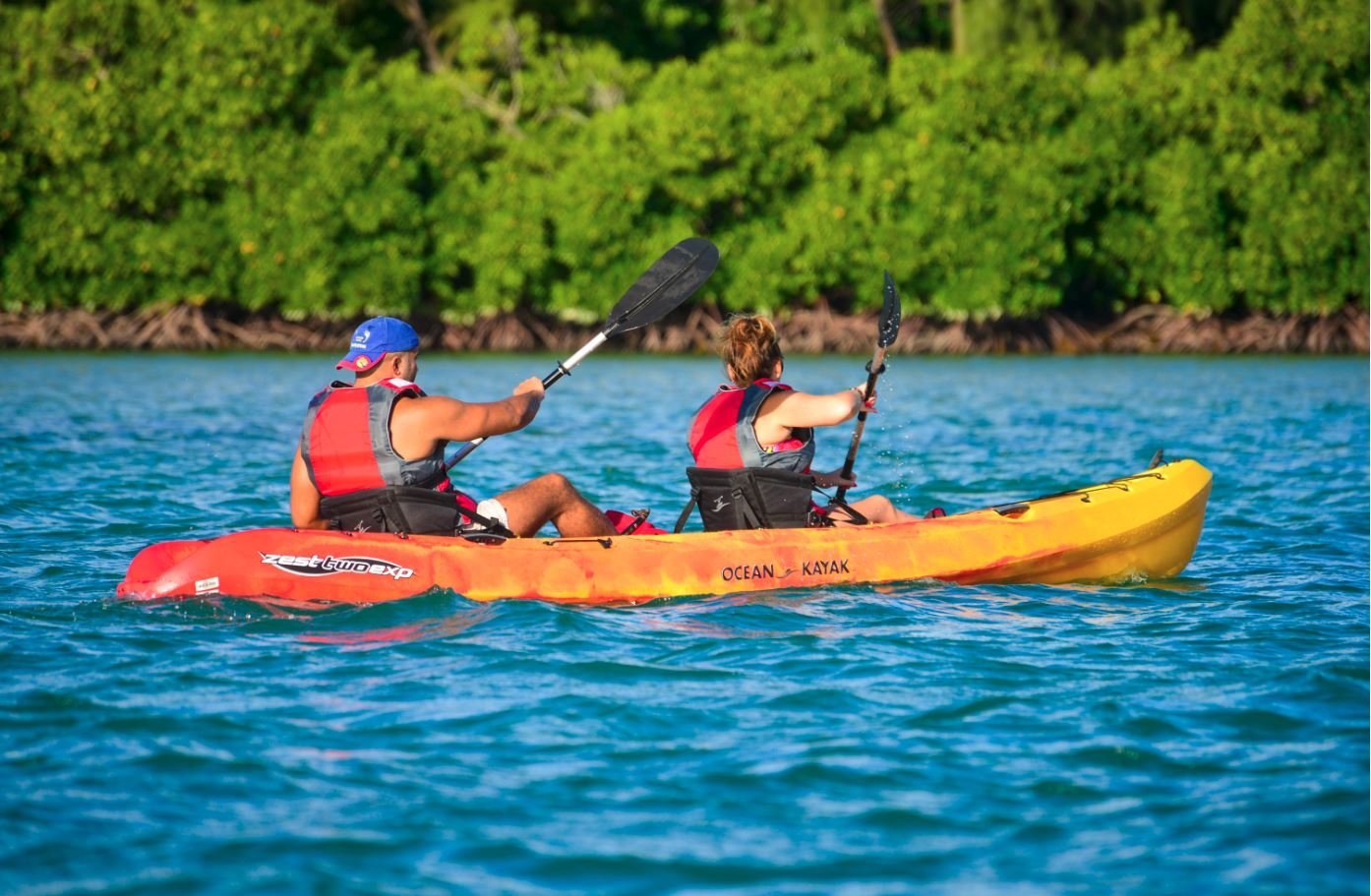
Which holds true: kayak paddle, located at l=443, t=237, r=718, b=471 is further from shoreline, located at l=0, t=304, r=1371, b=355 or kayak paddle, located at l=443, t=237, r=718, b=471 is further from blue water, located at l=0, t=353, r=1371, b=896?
shoreline, located at l=0, t=304, r=1371, b=355

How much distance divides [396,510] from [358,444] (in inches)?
13.9

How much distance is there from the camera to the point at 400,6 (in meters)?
37.9

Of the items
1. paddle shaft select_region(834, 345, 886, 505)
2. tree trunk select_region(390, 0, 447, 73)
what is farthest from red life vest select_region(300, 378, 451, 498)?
tree trunk select_region(390, 0, 447, 73)

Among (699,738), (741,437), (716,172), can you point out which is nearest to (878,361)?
(741,437)

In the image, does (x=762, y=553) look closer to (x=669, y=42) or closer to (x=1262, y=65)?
(x=1262, y=65)

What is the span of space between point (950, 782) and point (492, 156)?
3150 cm

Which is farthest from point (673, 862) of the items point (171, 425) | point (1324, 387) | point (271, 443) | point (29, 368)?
point (29, 368)

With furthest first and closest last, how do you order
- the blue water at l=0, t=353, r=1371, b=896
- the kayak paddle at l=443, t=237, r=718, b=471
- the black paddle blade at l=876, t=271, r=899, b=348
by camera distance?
the kayak paddle at l=443, t=237, r=718, b=471, the black paddle blade at l=876, t=271, r=899, b=348, the blue water at l=0, t=353, r=1371, b=896

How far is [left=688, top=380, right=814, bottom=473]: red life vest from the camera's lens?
748cm

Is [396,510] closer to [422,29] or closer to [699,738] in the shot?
[699,738]

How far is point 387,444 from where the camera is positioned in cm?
704

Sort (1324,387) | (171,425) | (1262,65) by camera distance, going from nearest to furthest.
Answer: (171,425) → (1324,387) → (1262,65)

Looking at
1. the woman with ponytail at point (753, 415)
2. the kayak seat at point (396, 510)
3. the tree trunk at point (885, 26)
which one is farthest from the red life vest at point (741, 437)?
the tree trunk at point (885, 26)

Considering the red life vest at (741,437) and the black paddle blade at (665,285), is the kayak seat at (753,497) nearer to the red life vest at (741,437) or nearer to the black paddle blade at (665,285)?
the red life vest at (741,437)
